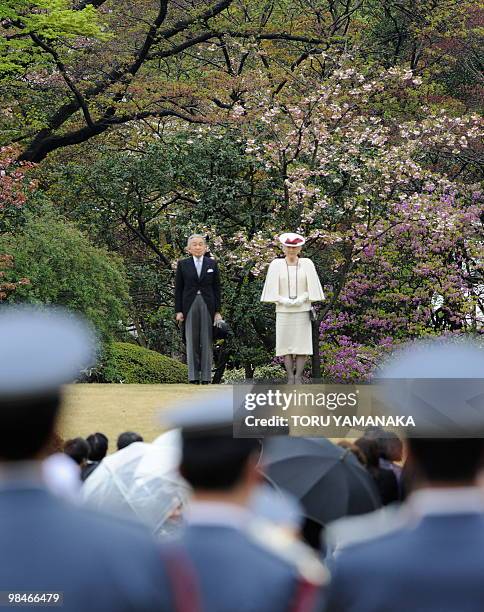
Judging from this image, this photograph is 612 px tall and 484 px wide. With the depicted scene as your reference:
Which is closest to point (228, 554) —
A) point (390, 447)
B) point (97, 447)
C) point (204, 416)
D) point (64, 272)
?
point (204, 416)

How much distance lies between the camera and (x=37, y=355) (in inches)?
87.0

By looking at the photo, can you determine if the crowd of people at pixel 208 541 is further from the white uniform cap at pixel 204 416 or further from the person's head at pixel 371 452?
the person's head at pixel 371 452

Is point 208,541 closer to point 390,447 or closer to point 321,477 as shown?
point 321,477

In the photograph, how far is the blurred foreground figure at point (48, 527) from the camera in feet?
6.74

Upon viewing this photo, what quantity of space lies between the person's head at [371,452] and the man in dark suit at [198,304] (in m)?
6.87

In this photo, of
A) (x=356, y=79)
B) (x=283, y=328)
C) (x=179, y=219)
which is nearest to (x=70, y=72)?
(x=179, y=219)

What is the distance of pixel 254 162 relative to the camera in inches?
683

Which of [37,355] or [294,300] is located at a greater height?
[37,355]

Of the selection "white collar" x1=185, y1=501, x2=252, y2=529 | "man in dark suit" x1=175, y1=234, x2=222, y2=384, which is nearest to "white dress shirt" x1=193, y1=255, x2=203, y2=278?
"man in dark suit" x1=175, y1=234, x2=222, y2=384

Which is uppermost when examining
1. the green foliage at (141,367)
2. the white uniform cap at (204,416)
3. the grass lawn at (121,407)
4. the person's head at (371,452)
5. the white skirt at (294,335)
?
the white uniform cap at (204,416)

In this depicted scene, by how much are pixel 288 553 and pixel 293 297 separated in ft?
29.0

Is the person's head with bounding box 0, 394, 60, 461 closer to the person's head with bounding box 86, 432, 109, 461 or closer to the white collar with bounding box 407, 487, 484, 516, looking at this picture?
the white collar with bounding box 407, 487, 484, 516

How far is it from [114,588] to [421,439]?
628 mm

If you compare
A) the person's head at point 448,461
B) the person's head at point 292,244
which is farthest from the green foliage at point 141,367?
the person's head at point 448,461
